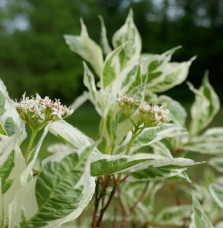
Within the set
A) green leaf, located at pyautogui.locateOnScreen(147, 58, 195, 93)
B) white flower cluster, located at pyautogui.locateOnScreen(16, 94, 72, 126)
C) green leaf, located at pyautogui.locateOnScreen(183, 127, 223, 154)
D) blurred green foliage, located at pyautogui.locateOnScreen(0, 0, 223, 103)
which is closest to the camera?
white flower cluster, located at pyautogui.locateOnScreen(16, 94, 72, 126)

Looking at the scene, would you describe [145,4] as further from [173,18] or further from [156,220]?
[156,220]

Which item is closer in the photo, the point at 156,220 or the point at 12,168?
the point at 12,168

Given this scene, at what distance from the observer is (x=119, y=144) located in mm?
661

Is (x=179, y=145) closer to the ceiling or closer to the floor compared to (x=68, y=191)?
closer to the ceiling

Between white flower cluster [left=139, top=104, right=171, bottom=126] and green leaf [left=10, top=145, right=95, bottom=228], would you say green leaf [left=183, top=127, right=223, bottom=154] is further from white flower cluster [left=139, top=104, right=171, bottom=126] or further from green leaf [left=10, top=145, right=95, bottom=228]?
green leaf [left=10, top=145, right=95, bottom=228]

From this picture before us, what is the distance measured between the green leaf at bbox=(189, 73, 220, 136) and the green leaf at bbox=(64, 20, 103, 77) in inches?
11.9

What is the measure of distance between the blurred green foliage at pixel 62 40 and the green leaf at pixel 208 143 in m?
10.3

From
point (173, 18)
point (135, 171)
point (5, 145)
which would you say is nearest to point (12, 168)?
point (5, 145)

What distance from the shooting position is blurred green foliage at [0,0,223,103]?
11461 millimetres

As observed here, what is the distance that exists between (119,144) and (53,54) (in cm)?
1181

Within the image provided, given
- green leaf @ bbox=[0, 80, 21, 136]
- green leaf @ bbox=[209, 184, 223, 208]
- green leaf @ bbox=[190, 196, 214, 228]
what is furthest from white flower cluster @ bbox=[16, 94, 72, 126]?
green leaf @ bbox=[209, 184, 223, 208]

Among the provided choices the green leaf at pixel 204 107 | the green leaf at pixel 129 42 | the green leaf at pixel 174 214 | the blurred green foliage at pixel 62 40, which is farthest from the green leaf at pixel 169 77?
the blurred green foliage at pixel 62 40

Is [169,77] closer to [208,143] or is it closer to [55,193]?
[208,143]

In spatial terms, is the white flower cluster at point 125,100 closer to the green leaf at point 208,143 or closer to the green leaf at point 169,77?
the green leaf at point 169,77
